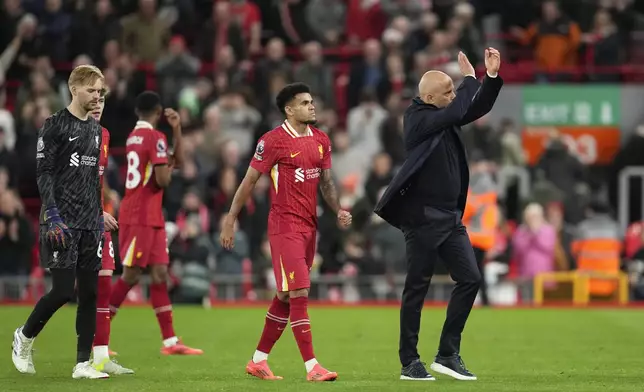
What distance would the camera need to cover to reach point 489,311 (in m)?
21.5

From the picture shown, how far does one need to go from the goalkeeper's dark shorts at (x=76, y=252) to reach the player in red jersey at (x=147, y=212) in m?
2.56

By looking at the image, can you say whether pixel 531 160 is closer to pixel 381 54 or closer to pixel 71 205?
pixel 381 54

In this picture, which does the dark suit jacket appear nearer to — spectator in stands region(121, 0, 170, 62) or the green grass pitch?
the green grass pitch

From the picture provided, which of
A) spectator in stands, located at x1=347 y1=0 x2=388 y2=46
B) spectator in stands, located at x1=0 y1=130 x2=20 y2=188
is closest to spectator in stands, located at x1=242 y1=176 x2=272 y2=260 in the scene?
spectator in stands, located at x1=0 y1=130 x2=20 y2=188

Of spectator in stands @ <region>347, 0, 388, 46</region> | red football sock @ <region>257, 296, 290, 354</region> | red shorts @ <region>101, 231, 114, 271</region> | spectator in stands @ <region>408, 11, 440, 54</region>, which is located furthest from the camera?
spectator in stands @ <region>347, 0, 388, 46</region>

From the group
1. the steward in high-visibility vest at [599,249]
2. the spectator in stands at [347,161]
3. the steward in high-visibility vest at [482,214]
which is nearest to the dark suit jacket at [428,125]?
the steward in high-visibility vest at [482,214]

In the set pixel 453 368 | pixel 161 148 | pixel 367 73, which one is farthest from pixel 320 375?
pixel 367 73

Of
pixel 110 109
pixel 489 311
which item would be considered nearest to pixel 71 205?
pixel 489 311

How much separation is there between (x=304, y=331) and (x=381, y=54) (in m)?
15.5

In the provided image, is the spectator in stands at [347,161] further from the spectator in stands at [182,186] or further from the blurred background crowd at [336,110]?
the spectator in stands at [182,186]

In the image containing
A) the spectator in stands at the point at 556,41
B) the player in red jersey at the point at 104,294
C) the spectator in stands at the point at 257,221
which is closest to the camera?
the player in red jersey at the point at 104,294

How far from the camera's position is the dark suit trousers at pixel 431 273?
11.6 metres

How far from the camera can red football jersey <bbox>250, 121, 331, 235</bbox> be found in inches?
459

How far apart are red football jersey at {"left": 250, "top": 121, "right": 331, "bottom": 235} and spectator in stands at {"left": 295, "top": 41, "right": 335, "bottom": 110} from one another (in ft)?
46.7
